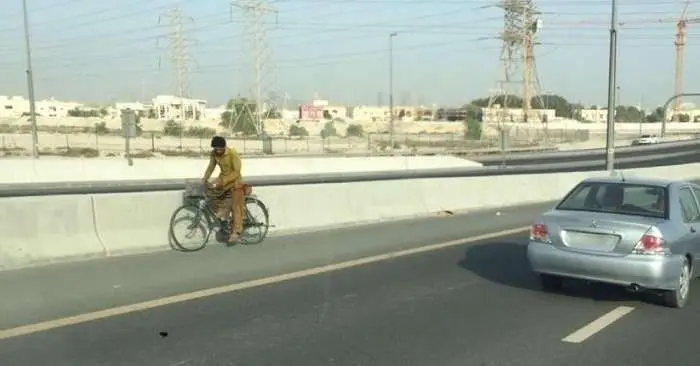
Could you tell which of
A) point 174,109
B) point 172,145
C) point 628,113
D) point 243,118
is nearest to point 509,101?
point 243,118

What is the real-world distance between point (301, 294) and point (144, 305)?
1.73m

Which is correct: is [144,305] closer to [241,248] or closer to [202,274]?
[202,274]

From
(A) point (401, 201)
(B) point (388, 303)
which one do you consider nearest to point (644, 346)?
(B) point (388, 303)

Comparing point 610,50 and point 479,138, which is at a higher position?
point 610,50

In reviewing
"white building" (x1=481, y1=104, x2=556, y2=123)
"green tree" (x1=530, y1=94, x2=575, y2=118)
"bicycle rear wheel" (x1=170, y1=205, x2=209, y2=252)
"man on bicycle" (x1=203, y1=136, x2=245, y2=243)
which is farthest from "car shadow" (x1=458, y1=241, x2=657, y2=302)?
"green tree" (x1=530, y1=94, x2=575, y2=118)

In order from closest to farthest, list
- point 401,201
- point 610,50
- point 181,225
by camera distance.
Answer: point 181,225
point 401,201
point 610,50

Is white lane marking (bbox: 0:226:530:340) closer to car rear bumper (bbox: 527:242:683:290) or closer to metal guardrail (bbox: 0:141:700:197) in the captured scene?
car rear bumper (bbox: 527:242:683:290)

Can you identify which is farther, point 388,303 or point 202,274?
point 202,274

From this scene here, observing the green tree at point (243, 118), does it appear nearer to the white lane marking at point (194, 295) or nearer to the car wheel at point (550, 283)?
the white lane marking at point (194, 295)

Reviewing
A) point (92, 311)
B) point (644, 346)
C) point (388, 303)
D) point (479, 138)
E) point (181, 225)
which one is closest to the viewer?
point (644, 346)

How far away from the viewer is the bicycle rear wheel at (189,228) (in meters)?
12.1

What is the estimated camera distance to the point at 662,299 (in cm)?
891

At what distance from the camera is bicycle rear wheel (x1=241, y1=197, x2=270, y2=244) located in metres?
13.0

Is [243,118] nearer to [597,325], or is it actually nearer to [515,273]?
[515,273]
